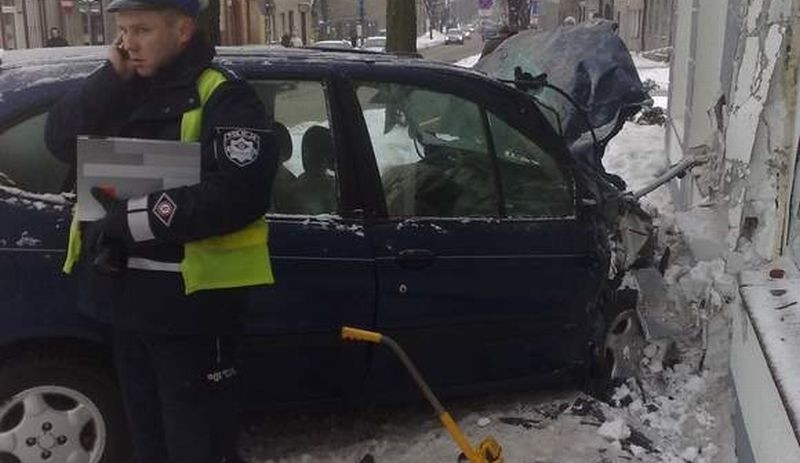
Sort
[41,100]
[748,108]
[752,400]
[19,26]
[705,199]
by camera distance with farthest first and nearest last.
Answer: [19,26]
[705,199]
[748,108]
[41,100]
[752,400]

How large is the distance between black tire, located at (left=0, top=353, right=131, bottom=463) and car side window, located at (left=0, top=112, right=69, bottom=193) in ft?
2.01

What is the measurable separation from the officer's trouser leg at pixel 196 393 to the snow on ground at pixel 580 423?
1096 mm

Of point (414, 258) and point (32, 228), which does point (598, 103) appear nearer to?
point (414, 258)

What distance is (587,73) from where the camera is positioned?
694 centimetres

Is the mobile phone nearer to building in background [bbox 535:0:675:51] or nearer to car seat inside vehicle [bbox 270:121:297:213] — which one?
car seat inside vehicle [bbox 270:121:297:213]

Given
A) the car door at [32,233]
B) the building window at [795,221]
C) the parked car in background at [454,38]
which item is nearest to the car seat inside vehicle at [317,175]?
the car door at [32,233]

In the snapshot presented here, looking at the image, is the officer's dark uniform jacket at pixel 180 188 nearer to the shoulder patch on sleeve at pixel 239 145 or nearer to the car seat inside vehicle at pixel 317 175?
the shoulder patch on sleeve at pixel 239 145

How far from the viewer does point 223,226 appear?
2633mm

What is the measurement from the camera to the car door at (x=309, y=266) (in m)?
3.68

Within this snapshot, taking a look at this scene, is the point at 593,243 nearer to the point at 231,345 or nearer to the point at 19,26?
the point at 231,345

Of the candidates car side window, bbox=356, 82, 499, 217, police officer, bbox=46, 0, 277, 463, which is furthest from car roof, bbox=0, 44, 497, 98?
police officer, bbox=46, 0, 277, 463

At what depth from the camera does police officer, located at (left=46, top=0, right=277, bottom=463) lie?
2637mm

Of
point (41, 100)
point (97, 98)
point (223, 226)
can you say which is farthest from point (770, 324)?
point (41, 100)

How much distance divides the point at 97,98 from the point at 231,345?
807 millimetres
